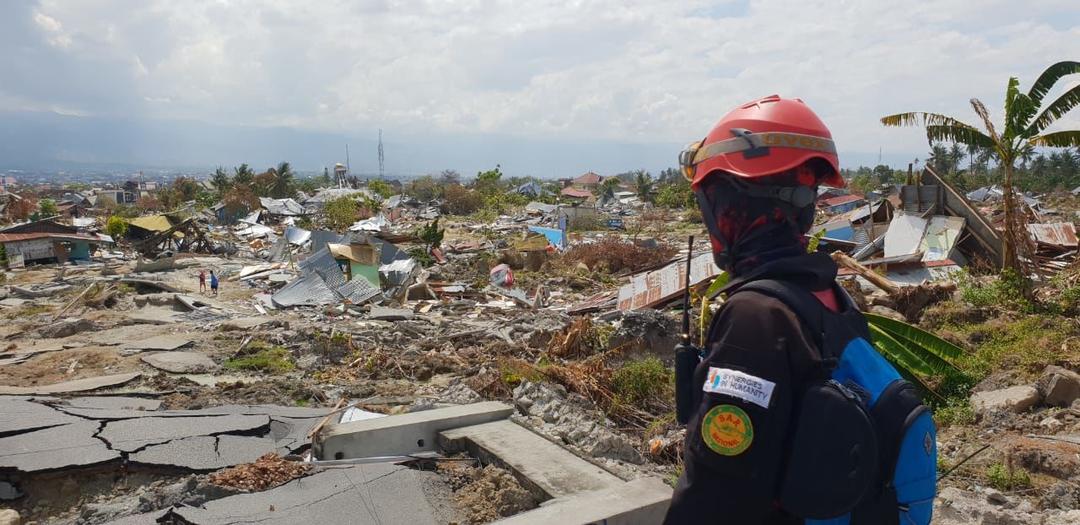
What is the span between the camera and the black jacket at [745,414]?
53.8 inches

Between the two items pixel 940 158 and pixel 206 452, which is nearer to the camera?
pixel 206 452

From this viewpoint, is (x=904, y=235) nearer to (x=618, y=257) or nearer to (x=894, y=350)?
(x=618, y=257)

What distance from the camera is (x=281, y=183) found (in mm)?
42250

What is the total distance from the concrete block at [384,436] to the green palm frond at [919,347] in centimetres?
424

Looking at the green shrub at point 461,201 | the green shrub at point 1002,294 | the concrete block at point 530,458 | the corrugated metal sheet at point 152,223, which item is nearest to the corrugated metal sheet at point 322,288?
the concrete block at point 530,458

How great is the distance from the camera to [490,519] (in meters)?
3.42

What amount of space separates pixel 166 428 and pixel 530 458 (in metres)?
3.05

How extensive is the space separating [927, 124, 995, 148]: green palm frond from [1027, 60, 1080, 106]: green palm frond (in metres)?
0.75

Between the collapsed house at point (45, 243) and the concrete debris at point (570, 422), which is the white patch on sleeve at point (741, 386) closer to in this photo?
the concrete debris at point (570, 422)

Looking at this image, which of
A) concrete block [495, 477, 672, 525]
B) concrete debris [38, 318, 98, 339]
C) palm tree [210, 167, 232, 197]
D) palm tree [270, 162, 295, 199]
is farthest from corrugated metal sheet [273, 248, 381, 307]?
palm tree [210, 167, 232, 197]

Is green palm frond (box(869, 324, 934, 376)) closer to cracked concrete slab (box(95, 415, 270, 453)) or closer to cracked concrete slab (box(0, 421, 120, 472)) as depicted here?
cracked concrete slab (box(95, 415, 270, 453))

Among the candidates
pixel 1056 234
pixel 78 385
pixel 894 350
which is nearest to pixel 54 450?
pixel 78 385

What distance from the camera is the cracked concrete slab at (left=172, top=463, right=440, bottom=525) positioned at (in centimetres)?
340

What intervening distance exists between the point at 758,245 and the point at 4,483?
503cm
